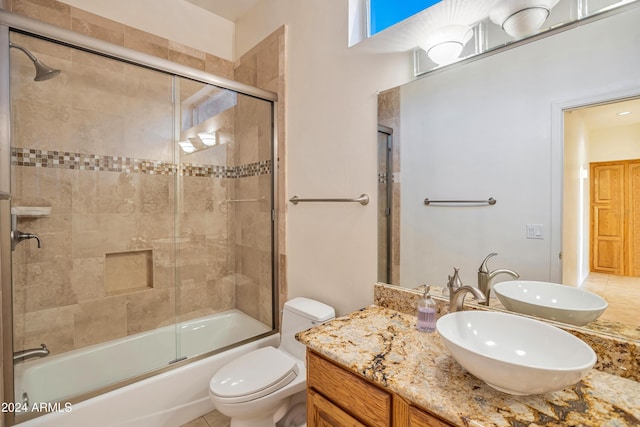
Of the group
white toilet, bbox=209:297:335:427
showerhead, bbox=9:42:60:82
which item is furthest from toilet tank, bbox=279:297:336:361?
showerhead, bbox=9:42:60:82

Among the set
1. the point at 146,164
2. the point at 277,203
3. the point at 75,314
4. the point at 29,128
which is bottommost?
the point at 75,314

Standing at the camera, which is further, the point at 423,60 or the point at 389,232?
the point at 389,232

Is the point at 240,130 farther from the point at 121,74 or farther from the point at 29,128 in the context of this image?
the point at 29,128

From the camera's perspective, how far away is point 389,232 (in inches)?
58.4

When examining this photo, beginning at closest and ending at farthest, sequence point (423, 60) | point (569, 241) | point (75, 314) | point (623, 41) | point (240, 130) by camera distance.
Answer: point (623, 41) < point (569, 241) < point (423, 60) < point (75, 314) < point (240, 130)

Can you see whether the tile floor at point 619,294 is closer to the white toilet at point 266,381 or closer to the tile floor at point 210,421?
the white toilet at point 266,381

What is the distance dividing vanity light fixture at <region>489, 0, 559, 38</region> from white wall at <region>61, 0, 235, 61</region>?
7.34 feet

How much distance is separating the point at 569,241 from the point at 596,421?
562mm

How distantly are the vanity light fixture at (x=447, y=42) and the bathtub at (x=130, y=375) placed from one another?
82.7 inches

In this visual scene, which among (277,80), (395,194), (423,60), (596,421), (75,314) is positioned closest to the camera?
(596,421)

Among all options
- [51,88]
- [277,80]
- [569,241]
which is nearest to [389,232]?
[569,241]

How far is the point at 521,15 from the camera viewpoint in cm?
104

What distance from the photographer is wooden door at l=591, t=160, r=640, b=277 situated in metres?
0.90

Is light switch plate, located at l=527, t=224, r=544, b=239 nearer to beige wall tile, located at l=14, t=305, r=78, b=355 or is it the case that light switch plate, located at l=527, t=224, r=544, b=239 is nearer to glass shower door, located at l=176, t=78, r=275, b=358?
glass shower door, located at l=176, t=78, r=275, b=358
